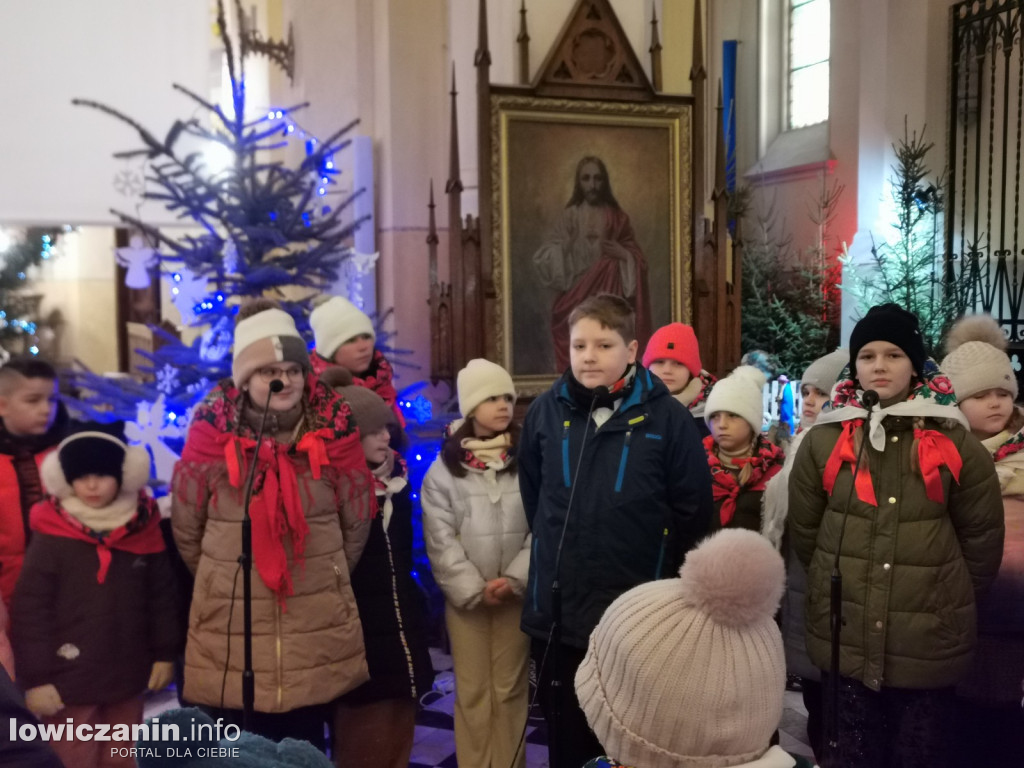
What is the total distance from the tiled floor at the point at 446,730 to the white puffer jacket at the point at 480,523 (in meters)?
0.85

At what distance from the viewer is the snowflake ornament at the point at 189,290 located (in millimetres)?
4914

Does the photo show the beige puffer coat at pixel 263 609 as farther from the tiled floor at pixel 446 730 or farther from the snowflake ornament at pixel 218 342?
the snowflake ornament at pixel 218 342

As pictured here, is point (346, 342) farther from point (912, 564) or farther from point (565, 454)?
point (912, 564)

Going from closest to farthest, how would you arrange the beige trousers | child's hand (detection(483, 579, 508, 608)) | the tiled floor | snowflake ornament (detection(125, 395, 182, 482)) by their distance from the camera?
child's hand (detection(483, 579, 508, 608)) → the beige trousers → the tiled floor → snowflake ornament (detection(125, 395, 182, 482))

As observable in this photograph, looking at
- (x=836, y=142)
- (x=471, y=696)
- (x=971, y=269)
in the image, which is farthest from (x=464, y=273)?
(x=836, y=142)

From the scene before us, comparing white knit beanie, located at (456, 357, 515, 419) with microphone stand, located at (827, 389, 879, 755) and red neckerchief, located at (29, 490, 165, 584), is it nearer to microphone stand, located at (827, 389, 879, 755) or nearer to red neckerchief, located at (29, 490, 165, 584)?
red neckerchief, located at (29, 490, 165, 584)

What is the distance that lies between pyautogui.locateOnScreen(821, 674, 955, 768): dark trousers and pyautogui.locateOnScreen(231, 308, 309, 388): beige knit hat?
1.86m

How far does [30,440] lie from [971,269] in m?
7.82

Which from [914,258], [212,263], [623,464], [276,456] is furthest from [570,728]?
[914,258]

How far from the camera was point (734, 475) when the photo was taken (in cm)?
367

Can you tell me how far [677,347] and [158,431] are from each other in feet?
8.24

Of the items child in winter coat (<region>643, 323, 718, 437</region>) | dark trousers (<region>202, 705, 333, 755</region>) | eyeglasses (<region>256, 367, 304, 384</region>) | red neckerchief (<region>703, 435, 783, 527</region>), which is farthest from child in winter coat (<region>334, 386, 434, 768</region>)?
child in winter coat (<region>643, 323, 718, 437</region>)

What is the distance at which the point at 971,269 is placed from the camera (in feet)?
28.0

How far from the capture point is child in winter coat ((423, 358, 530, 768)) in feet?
11.3
